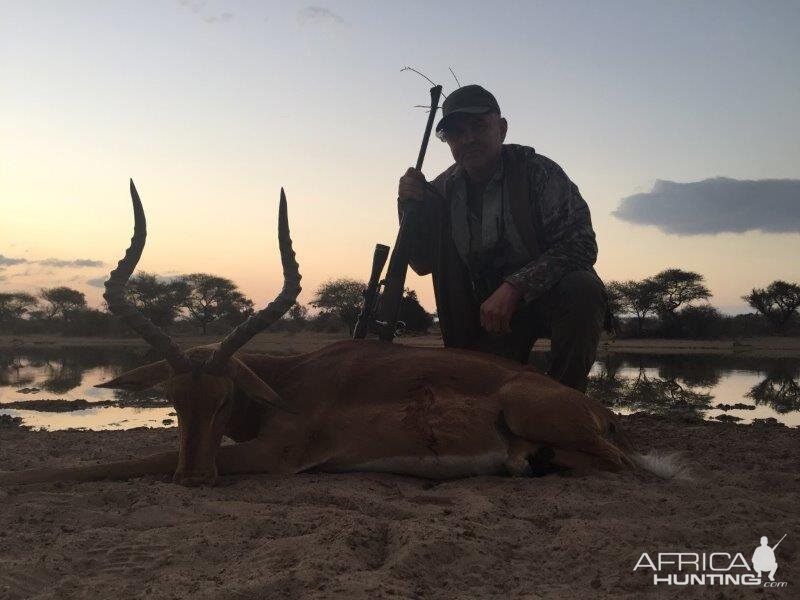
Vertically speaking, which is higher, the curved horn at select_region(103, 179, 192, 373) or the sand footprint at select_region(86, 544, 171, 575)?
the curved horn at select_region(103, 179, 192, 373)

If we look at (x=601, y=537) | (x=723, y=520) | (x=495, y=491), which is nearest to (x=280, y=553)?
(x=601, y=537)

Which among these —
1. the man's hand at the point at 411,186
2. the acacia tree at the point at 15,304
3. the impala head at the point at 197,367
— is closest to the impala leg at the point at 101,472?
the impala head at the point at 197,367

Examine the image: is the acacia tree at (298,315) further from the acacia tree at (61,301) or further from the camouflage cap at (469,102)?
the camouflage cap at (469,102)

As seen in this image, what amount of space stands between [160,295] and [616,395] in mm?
42186

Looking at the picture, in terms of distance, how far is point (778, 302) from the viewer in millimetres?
45375

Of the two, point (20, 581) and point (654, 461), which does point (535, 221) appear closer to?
point (654, 461)

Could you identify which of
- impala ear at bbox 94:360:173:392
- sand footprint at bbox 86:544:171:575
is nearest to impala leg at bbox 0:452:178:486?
impala ear at bbox 94:360:173:392

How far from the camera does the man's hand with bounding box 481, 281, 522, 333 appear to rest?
4.77 metres

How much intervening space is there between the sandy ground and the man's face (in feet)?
9.77

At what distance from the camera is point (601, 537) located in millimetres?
2521

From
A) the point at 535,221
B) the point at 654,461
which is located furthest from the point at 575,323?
the point at 654,461

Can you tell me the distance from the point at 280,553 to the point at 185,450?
157cm

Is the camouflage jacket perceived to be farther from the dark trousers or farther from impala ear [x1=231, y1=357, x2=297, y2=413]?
impala ear [x1=231, y1=357, x2=297, y2=413]

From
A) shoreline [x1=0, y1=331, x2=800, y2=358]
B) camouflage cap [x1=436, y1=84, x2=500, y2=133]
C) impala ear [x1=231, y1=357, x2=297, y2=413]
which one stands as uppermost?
camouflage cap [x1=436, y1=84, x2=500, y2=133]
